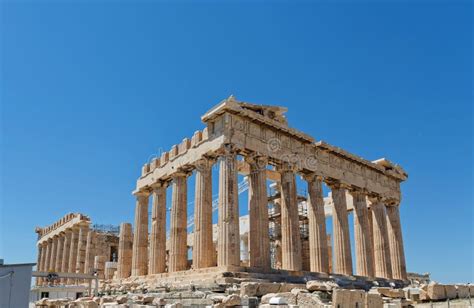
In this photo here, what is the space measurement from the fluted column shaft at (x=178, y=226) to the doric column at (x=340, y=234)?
922 centimetres

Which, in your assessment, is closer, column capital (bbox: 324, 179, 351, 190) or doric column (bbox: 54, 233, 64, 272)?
column capital (bbox: 324, 179, 351, 190)

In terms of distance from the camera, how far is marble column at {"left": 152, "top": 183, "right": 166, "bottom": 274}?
27.3 metres

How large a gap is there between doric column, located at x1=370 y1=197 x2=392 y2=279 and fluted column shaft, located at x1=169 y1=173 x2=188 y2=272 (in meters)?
14.1

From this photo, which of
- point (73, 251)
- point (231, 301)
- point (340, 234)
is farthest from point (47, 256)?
point (231, 301)

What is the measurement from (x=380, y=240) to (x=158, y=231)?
609 inches

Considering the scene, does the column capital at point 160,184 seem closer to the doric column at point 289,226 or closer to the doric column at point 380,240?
the doric column at point 289,226

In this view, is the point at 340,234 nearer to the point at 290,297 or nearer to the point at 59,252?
the point at 290,297

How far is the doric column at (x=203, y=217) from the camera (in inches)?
898

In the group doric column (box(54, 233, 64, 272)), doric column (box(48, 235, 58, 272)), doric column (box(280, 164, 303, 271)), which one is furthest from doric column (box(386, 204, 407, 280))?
doric column (box(48, 235, 58, 272))

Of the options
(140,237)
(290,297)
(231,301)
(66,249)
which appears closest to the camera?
(290,297)

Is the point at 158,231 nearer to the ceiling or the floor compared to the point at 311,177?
nearer to the floor

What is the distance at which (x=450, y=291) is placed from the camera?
60.7 feet

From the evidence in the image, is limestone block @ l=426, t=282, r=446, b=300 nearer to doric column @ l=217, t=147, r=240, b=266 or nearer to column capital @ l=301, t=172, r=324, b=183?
doric column @ l=217, t=147, r=240, b=266

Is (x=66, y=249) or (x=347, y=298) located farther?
(x=66, y=249)
